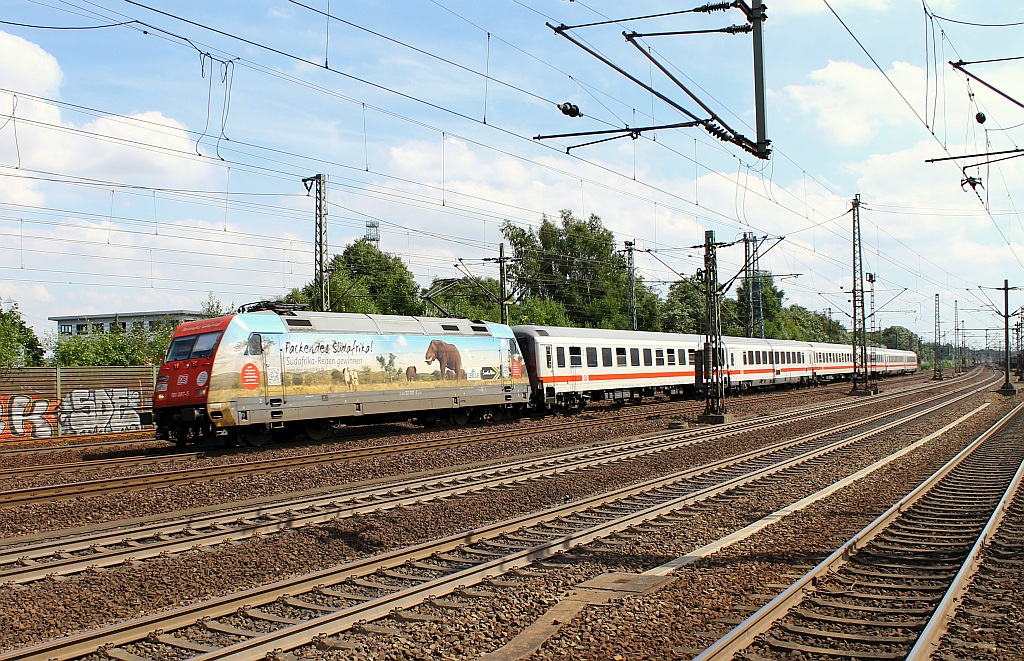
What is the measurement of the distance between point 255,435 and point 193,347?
2.66 metres

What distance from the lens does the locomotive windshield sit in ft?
63.2

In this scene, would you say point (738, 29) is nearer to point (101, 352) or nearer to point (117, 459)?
point (117, 459)

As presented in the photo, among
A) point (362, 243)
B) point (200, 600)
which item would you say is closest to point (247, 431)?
point (200, 600)

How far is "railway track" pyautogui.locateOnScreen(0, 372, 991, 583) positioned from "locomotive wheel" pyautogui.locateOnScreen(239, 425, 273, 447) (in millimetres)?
7012

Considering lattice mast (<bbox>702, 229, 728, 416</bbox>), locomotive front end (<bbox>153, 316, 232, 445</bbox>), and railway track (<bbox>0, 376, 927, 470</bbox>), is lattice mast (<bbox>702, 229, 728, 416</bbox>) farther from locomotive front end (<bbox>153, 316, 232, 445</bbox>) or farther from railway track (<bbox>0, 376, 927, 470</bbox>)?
locomotive front end (<bbox>153, 316, 232, 445</bbox>)

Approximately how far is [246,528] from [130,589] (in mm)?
2595

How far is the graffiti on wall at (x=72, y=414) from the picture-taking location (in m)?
26.0

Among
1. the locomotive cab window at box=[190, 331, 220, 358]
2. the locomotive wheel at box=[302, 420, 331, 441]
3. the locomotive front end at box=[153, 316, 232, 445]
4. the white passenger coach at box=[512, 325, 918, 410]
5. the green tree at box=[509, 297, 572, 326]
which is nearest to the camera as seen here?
the locomotive front end at box=[153, 316, 232, 445]

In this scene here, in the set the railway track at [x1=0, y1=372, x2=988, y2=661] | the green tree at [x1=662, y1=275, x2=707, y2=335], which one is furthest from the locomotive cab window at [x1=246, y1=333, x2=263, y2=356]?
the green tree at [x1=662, y1=275, x2=707, y2=335]

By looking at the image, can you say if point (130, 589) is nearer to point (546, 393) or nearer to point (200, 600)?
point (200, 600)

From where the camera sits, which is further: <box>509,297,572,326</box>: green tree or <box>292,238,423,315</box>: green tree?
<box>509,297,572,326</box>: green tree

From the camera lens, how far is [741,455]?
18266mm

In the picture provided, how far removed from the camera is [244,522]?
11219 millimetres

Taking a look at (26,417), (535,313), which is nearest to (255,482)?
(26,417)
